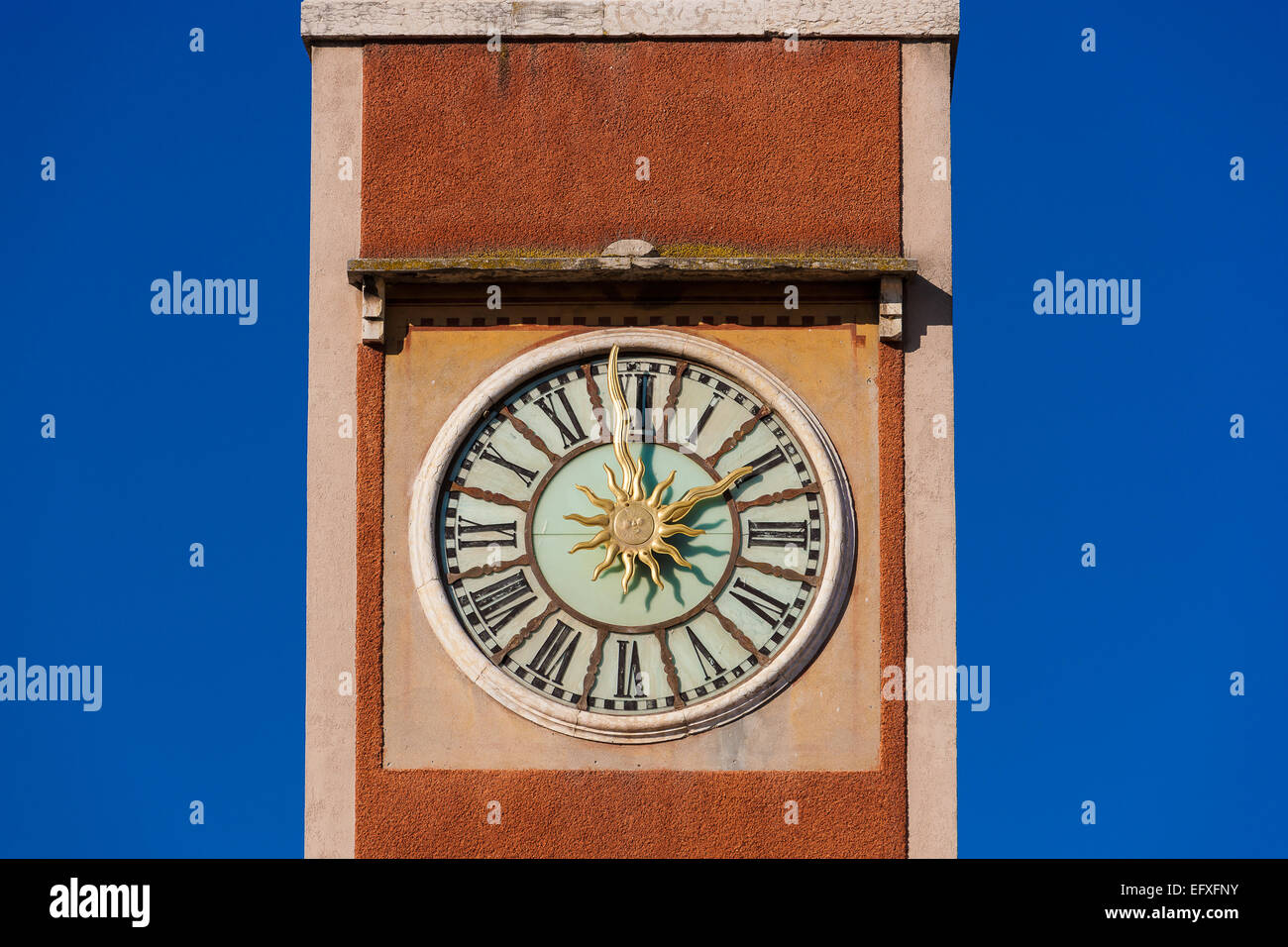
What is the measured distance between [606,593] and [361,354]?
233cm

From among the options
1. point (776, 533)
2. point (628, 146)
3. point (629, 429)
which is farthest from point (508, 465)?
point (628, 146)

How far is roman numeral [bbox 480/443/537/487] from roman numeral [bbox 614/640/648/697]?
1.30 metres

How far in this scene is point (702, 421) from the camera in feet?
63.7

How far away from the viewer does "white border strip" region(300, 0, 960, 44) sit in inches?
794

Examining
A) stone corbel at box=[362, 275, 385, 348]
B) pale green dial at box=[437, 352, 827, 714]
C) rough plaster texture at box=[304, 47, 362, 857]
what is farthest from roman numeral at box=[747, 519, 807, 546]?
stone corbel at box=[362, 275, 385, 348]

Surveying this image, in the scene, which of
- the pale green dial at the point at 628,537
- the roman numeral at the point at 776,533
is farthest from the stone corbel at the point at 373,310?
the roman numeral at the point at 776,533

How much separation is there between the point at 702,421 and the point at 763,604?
128 cm

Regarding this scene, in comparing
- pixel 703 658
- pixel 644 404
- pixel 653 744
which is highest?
pixel 644 404

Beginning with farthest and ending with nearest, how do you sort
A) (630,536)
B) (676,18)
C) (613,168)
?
(676,18), (613,168), (630,536)

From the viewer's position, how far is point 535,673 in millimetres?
19094

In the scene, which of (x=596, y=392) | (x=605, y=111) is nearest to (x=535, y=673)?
(x=596, y=392)

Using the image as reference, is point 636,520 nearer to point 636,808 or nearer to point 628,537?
point 628,537

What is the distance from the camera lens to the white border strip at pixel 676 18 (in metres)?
20.2

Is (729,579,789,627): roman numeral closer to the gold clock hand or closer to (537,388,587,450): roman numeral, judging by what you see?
the gold clock hand
